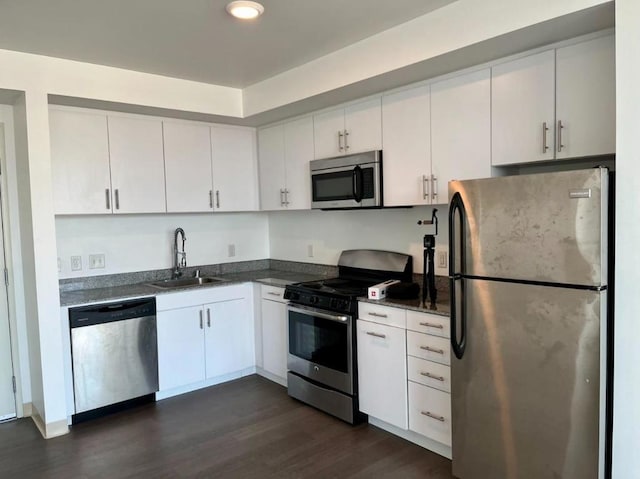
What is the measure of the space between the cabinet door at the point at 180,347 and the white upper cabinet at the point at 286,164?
1.20 meters

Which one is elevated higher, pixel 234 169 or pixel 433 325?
pixel 234 169

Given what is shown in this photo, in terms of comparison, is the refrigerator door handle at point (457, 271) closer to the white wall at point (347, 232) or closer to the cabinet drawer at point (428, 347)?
the cabinet drawer at point (428, 347)

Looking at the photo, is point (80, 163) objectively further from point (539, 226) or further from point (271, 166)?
point (539, 226)

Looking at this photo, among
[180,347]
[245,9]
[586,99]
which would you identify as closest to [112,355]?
[180,347]

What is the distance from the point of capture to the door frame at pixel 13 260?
3.45 meters

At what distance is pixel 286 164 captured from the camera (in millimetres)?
4180

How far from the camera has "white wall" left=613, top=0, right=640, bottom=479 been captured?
1.89 meters

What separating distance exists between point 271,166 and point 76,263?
181 centimetres

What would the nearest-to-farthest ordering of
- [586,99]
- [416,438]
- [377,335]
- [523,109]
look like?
[586,99] → [523,109] → [416,438] → [377,335]

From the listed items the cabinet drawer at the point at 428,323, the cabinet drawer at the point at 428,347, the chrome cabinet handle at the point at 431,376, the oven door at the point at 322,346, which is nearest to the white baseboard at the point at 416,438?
the oven door at the point at 322,346

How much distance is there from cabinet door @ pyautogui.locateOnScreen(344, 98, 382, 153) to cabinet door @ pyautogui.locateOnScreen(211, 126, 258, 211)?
1.24 metres

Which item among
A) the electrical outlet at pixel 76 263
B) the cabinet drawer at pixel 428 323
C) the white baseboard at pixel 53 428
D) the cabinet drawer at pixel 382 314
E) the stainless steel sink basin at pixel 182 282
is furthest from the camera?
the stainless steel sink basin at pixel 182 282

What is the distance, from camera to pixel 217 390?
3963 millimetres

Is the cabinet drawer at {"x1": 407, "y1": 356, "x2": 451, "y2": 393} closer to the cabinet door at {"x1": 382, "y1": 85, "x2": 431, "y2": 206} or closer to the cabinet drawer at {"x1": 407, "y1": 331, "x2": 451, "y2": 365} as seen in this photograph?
the cabinet drawer at {"x1": 407, "y1": 331, "x2": 451, "y2": 365}
